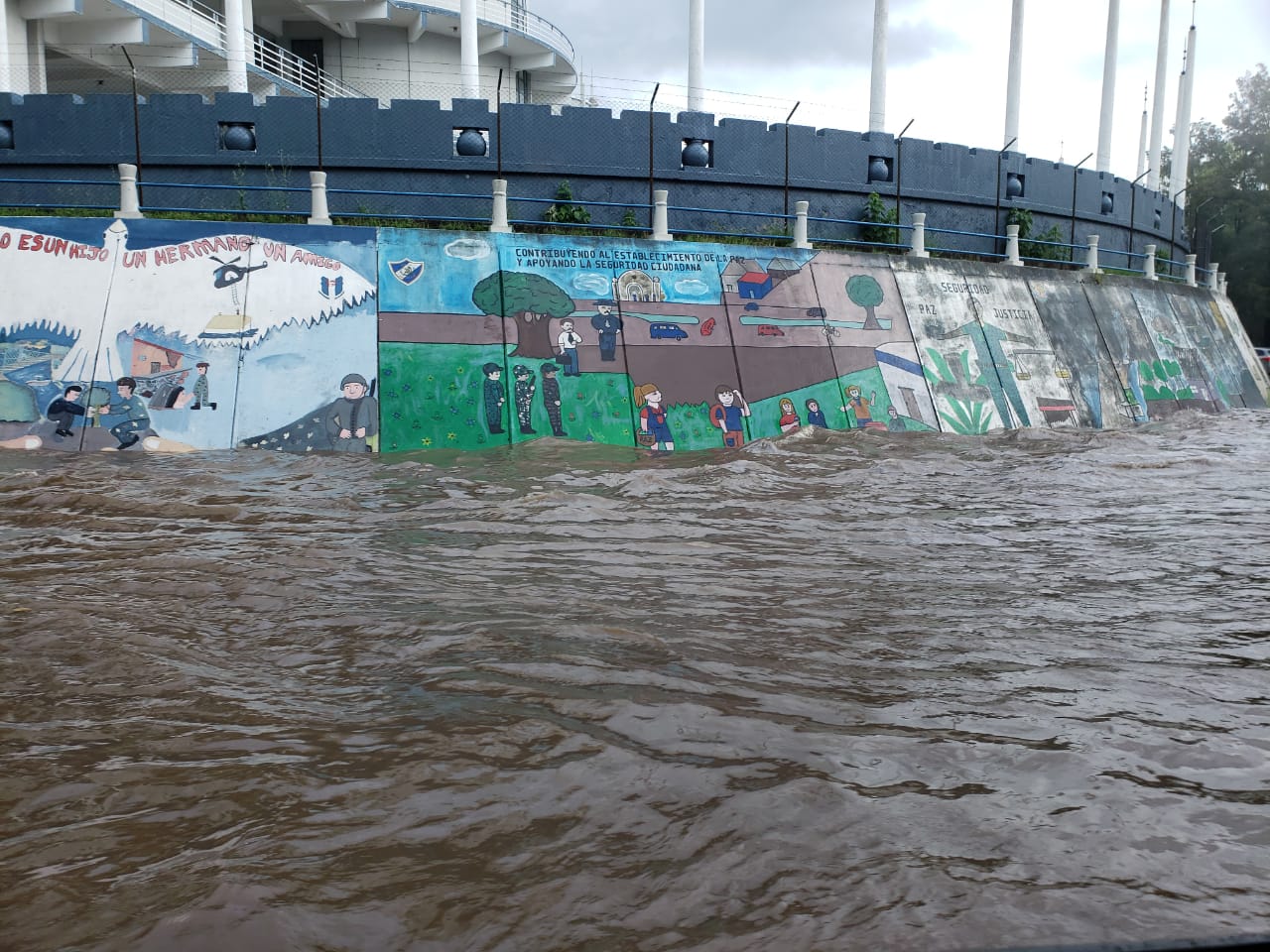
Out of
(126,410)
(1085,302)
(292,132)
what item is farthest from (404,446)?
(1085,302)

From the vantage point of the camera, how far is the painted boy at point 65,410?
1230 centimetres

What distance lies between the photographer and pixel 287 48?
29703mm

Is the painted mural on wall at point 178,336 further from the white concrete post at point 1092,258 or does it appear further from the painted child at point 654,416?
the white concrete post at point 1092,258

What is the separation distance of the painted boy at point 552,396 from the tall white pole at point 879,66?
56.1 feet

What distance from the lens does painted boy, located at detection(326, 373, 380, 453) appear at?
12.7 metres

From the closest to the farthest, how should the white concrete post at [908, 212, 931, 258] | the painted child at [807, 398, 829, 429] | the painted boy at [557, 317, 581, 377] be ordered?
the painted boy at [557, 317, 581, 377] → the painted child at [807, 398, 829, 429] → the white concrete post at [908, 212, 931, 258]

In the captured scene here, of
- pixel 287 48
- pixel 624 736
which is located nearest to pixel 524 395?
pixel 624 736

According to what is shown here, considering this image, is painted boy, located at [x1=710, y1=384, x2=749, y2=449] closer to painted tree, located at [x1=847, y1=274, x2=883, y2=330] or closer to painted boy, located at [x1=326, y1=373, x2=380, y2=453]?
painted tree, located at [x1=847, y1=274, x2=883, y2=330]

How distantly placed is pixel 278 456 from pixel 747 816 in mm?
10011

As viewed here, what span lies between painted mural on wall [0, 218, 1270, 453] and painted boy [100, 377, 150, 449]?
0.03 metres

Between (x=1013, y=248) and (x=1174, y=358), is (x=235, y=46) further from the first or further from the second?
(x=1174, y=358)

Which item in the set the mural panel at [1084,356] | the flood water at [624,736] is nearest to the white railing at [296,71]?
the mural panel at [1084,356]

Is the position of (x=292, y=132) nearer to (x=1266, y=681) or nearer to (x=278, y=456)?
(x=278, y=456)

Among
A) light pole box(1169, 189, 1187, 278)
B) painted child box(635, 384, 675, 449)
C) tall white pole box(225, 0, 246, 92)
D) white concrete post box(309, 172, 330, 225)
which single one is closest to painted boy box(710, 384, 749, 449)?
painted child box(635, 384, 675, 449)
